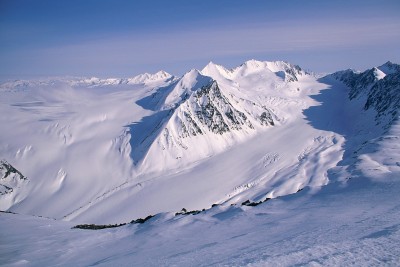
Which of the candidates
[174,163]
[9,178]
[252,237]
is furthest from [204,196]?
[252,237]

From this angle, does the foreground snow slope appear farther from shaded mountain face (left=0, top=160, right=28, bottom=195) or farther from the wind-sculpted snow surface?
shaded mountain face (left=0, top=160, right=28, bottom=195)

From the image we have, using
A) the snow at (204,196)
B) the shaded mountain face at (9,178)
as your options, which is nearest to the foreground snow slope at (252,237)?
the snow at (204,196)

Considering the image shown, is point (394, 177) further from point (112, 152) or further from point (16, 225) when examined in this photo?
point (112, 152)

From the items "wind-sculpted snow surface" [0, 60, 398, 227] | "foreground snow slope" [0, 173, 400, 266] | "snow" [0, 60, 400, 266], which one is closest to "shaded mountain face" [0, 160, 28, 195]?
"snow" [0, 60, 400, 266]

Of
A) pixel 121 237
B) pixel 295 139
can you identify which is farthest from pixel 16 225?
pixel 295 139

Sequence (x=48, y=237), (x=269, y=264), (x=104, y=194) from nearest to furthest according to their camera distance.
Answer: (x=269, y=264), (x=48, y=237), (x=104, y=194)

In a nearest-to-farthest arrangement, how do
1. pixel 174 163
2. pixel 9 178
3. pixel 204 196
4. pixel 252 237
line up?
pixel 252 237 → pixel 204 196 → pixel 9 178 → pixel 174 163

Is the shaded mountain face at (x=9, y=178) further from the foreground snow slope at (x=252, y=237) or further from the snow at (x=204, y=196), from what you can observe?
the foreground snow slope at (x=252, y=237)

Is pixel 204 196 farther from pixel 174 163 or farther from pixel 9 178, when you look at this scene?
pixel 9 178
